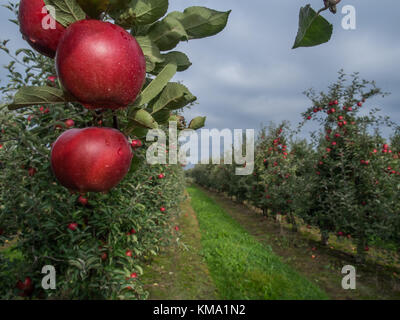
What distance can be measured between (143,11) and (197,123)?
10.0 inches

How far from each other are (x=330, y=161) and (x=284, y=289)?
3540 millimetres

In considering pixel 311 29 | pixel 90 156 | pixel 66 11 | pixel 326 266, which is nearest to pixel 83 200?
pixel 90 156

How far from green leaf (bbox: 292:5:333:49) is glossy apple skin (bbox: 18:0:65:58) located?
43 cm

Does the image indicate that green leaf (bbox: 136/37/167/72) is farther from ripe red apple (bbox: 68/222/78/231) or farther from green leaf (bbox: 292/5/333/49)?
ripe red apple (bbox: 68/222/78/231)

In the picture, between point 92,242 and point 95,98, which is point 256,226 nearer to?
point 92,242

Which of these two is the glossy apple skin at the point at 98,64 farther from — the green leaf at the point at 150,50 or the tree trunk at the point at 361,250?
the tree trunk at the point at 361,250

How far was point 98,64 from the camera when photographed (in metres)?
0.39

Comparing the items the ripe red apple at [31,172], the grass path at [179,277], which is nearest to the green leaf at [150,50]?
the ripe red apple at [31,172]

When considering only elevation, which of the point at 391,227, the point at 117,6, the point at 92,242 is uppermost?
the point at 117,6

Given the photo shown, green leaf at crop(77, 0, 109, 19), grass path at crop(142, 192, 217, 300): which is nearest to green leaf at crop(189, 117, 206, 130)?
green leaf at crop(77, 0, 109, 19)

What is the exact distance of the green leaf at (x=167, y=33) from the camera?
0.50m

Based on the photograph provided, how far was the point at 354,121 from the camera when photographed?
6.52 metres

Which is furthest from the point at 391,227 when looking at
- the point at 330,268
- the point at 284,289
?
the point at 284,289

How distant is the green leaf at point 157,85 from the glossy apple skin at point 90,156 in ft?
0.26
